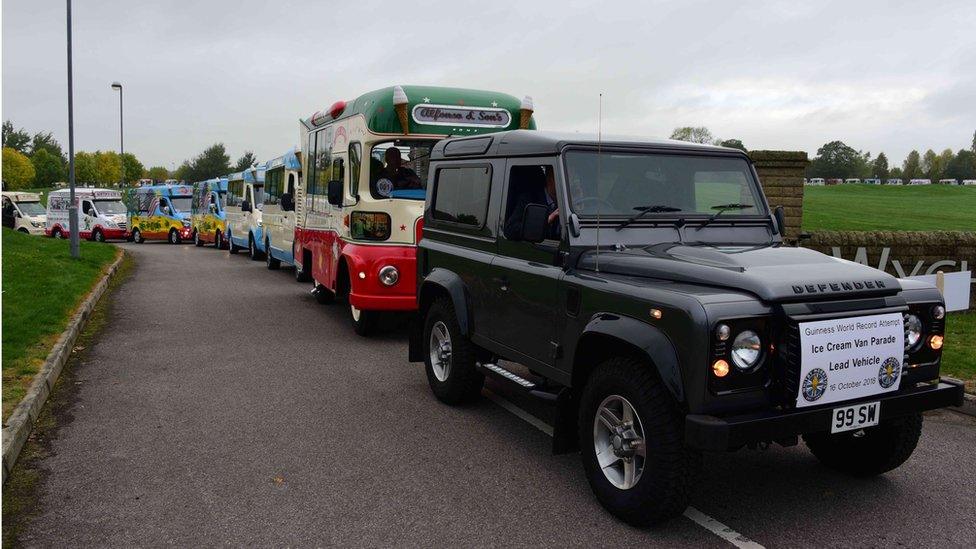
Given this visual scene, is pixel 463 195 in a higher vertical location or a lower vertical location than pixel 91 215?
higher

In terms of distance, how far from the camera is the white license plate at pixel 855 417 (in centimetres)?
407

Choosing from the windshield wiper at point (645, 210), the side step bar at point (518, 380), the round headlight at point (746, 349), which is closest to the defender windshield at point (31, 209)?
the side step bar at point (518, 380)

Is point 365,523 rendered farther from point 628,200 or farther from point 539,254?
point 628,200

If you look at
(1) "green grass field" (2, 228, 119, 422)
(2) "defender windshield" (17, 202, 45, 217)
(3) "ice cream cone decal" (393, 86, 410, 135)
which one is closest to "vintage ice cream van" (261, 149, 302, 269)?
(1) "green grass field" (2, 228, 119, 422)

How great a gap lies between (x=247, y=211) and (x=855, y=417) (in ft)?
76.1

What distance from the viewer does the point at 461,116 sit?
10.0 m

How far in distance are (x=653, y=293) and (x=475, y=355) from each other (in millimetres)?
2563

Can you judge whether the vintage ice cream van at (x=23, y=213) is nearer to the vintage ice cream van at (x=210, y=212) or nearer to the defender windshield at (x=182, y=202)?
the defender windshield at (x=182, y=202)

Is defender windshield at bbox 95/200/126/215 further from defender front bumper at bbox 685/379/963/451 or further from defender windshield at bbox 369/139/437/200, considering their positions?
defender front bumper at bbox 685/379/963/451

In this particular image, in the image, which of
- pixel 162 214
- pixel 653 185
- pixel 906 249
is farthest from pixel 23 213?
pixel 653 185

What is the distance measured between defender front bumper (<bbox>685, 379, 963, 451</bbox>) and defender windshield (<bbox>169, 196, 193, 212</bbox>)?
35991 mm

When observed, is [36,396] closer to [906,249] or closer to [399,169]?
[399,169]

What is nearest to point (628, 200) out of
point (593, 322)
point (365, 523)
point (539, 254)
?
point (539, 254)

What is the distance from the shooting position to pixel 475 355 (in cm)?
653
